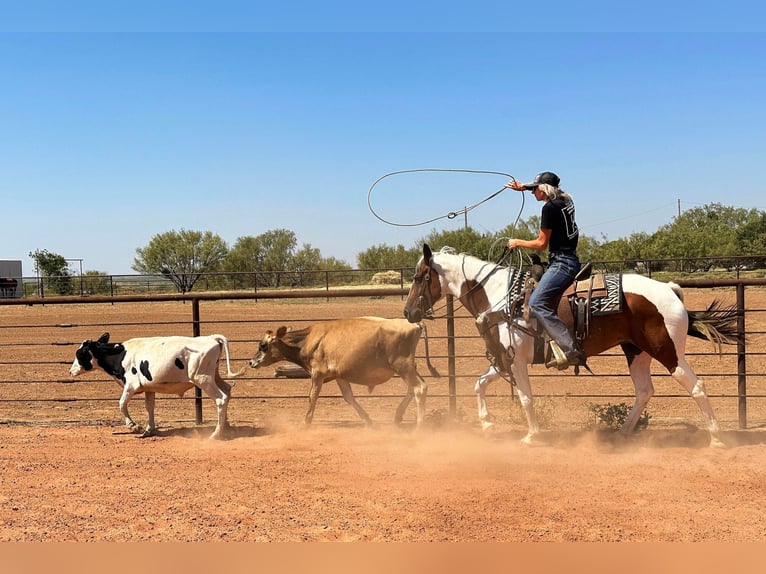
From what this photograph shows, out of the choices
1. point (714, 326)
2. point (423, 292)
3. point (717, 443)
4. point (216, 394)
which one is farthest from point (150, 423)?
point (714, 326)

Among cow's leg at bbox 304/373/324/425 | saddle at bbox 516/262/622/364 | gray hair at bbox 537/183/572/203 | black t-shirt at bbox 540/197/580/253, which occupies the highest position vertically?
gray hair at bbox 537/183/572/203

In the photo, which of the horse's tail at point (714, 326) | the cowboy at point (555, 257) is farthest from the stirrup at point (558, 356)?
the horse's tail at point (714, 326)

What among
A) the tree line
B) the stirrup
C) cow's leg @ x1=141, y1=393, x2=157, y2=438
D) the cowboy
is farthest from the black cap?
the tree line

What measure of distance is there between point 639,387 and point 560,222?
1.95m

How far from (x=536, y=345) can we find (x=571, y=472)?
145cm

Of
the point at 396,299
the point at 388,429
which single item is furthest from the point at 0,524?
the point at 396,299

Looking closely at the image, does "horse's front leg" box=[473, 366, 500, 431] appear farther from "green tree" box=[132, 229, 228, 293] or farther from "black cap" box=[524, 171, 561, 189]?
"green tree" box=[132, 229, 228, 293]

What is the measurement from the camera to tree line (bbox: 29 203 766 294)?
39.3 m

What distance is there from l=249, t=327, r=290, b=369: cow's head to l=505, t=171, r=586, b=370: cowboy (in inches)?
124

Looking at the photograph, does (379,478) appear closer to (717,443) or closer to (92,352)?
(717,443)

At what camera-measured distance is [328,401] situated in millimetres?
9969

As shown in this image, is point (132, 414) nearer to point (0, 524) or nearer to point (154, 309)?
point (0, 524)

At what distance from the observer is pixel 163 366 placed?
7.36 m

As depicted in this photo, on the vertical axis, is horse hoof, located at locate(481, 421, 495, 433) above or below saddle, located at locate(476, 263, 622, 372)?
below
